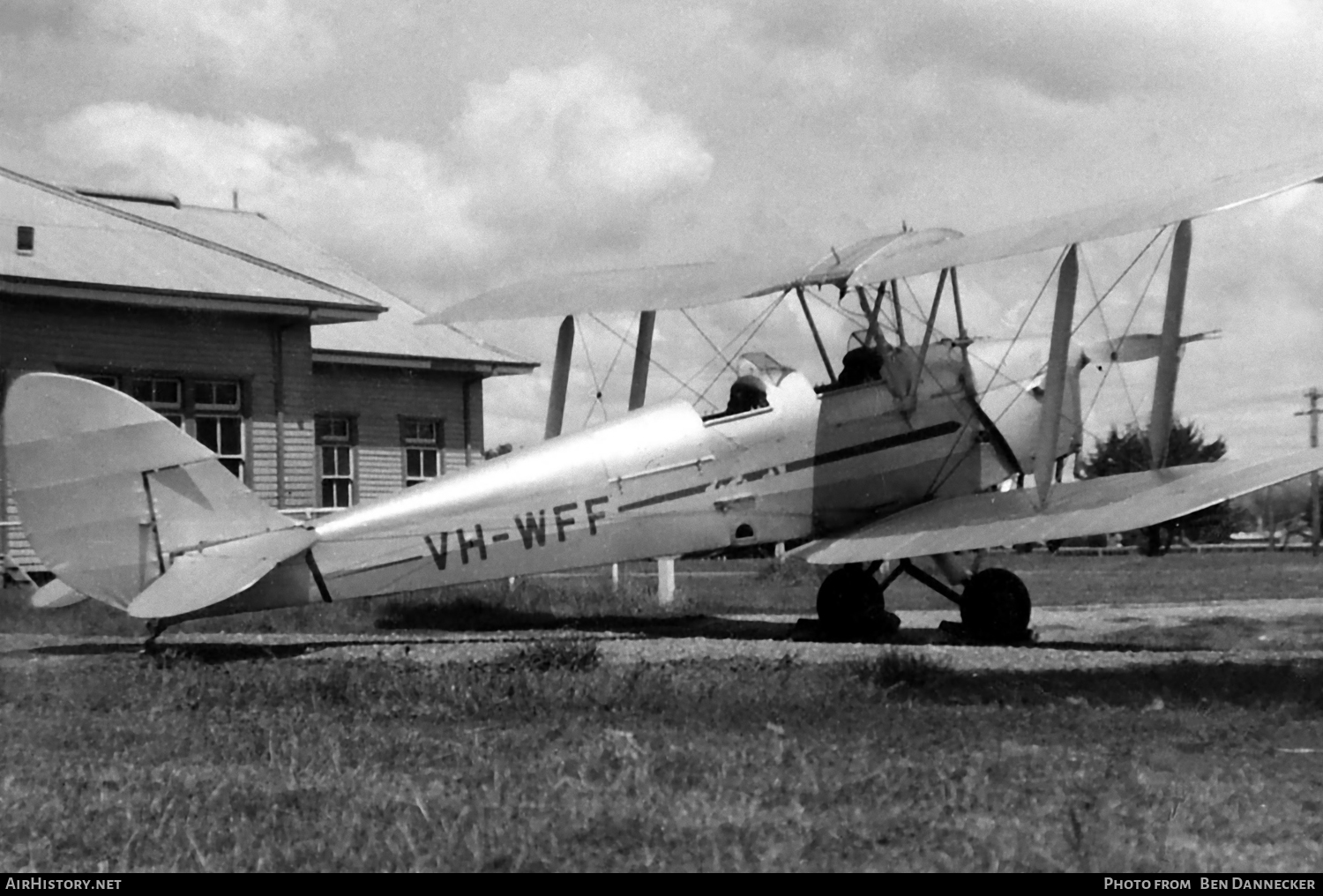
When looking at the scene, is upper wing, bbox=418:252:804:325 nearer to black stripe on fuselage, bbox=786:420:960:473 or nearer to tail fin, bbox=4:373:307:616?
black stripe on fuselage, bbox=786:420:960:473

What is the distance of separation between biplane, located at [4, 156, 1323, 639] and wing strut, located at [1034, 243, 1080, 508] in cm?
2

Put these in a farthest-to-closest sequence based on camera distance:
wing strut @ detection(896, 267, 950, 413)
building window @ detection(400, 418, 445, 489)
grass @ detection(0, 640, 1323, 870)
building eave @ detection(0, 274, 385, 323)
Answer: building window @ detection(400, 418, 445, 489) < building eave @ detection(0, 274, 385, 323) < wing strut @ detection(896, 267, 950, 413) < grass @ detection(0, 640, 1323, 870)

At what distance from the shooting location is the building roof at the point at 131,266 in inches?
788

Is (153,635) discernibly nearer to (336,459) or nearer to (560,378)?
(560,378)

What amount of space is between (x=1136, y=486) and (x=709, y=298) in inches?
160

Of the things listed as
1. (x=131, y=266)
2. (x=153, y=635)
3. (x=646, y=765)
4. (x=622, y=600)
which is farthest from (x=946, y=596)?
(x=131, y=266)

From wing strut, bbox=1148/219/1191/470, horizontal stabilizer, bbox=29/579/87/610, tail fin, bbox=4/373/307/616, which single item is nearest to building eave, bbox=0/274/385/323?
horizontal stabilizer, bbox=29/579/87/610

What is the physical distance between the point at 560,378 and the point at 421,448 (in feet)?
41.2

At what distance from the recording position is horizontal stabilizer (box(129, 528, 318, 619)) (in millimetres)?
10898

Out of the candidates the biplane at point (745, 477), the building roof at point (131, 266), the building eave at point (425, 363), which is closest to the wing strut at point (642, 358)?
the biplane at point (745, 477)

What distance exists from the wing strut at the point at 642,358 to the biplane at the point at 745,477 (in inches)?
1.1

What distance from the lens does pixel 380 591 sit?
39.8 feet

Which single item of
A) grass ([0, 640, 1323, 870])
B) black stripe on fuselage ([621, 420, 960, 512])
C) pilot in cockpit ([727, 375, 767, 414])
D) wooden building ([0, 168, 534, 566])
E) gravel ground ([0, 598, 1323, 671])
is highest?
wooden building ([0, 168, 534, 566])
